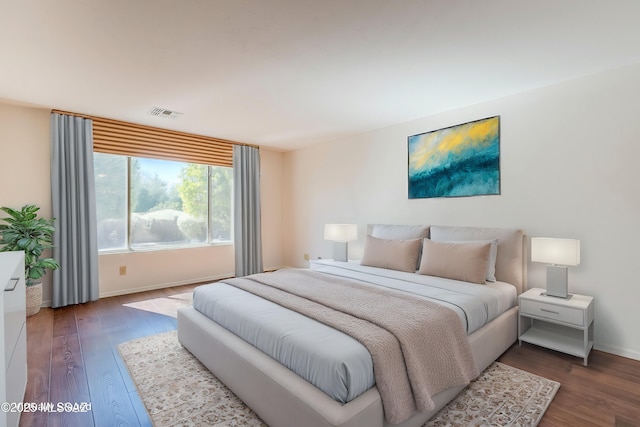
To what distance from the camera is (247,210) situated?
17.7 feet

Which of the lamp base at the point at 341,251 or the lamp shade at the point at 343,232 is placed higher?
the lamp shade at the point at 343,232

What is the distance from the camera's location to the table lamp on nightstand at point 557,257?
2516 mm

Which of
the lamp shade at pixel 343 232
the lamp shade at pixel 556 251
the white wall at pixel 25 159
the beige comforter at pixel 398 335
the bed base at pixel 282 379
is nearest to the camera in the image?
the bed base at pixel 282 379

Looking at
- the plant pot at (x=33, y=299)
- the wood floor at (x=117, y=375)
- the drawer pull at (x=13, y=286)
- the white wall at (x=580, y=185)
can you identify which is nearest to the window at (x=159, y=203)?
the plant pot at (x=33, y=299)

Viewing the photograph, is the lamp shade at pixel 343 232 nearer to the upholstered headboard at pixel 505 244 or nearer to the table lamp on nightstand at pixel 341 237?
the table lamp on nightstand at pixel 341 237

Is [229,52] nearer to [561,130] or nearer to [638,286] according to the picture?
[561,130]

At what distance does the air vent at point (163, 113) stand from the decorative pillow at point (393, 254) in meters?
2.91

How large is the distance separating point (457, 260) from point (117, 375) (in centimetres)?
297

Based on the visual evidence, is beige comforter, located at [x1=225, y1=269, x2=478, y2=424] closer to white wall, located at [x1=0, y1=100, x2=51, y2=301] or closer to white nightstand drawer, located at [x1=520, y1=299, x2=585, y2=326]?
white nightstand drawer, located at [x1=520, y1=299, x2=585, y2=326]

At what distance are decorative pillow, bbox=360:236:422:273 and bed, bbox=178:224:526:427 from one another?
0.04 ft

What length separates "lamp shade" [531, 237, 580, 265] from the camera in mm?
2512

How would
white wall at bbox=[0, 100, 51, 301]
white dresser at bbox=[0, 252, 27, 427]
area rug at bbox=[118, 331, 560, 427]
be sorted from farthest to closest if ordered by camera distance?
1. white wall at bbox=[0, 100, 51, 301]
2. area rug at bbox=[118, 331, 560, 427]
3. white dresser at bbox=[0, 252, 27, 427]

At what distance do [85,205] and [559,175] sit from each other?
5.34m

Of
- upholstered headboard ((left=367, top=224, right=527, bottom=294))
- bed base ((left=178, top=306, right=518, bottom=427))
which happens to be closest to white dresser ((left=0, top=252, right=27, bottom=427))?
bed base ((left=178, top=306, right=518, bottom=427))
